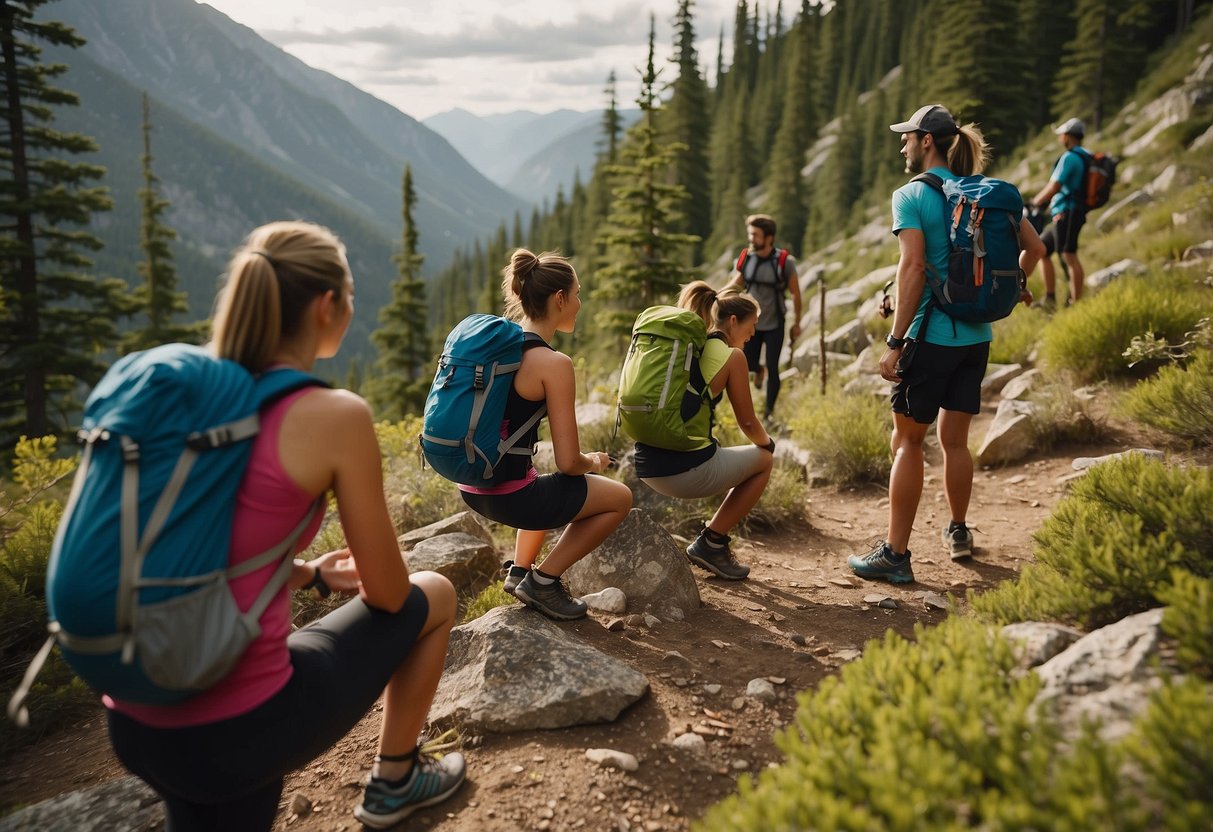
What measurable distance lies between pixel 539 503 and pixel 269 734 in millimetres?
1731

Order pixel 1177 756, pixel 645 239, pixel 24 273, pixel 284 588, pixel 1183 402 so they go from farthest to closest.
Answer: pixel 24 273 < pixel 645 239 < pixel 1183 402 < pixel 284 588 < pixel 1177 756

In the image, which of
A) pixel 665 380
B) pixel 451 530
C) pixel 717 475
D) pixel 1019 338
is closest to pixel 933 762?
pixel 665 380

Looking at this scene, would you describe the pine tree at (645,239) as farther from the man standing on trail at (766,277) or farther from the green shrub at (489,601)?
the green shrub at (489,601)

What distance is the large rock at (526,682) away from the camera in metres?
2.89

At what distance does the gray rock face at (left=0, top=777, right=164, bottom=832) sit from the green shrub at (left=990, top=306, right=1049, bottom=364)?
27.8 feet

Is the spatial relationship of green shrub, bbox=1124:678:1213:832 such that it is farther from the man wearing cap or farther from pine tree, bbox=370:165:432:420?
pine tree, bbox=370:165:432:420

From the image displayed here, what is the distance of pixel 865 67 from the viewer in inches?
2463

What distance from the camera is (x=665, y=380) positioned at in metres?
3.92

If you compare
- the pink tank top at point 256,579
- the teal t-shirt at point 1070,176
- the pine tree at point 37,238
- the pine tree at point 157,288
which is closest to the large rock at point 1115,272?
the teal t-shirt at point 1070,176

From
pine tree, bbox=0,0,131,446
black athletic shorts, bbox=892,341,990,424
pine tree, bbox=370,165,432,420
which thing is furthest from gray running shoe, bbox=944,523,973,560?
pine tree, bbox=370,165,432,420

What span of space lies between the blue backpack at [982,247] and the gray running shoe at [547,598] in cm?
254

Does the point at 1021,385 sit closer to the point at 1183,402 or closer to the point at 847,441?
the point at 847,441

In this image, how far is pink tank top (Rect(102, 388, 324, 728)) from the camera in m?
1.71

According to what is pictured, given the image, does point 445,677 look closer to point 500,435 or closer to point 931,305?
point 500,435
